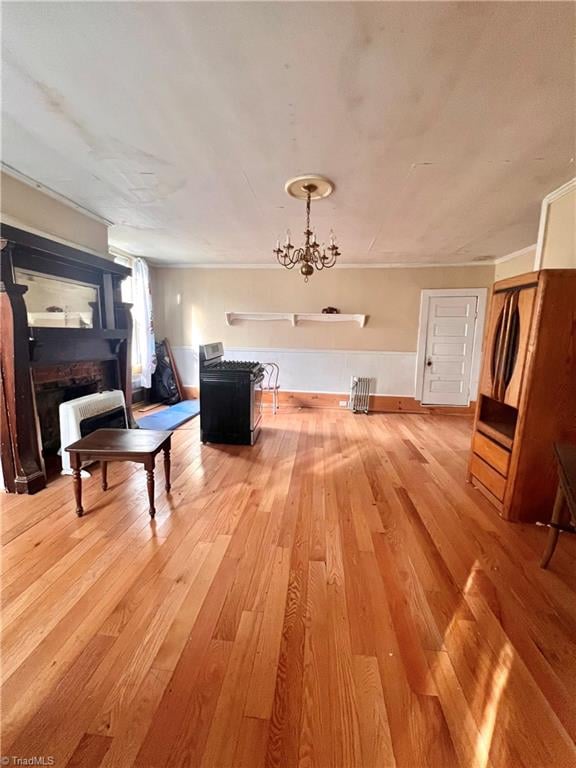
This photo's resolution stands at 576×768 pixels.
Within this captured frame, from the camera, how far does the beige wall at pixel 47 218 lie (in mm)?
2494

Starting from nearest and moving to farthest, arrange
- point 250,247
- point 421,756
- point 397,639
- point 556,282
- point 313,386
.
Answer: point 421,756, point 397,639, point 556,282, point 250,247, point 313,386

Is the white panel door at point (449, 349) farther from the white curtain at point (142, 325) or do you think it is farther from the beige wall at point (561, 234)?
the white curtain at point (142, 325)

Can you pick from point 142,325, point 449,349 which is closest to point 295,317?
point 142,325

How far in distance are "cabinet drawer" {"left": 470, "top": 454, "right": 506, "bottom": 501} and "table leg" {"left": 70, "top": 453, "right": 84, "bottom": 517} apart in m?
3.19

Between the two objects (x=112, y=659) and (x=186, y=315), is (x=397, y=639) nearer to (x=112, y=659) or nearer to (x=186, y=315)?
(x=112, y=659)

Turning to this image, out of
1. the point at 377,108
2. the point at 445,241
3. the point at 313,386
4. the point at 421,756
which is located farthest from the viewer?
the point at 313,386

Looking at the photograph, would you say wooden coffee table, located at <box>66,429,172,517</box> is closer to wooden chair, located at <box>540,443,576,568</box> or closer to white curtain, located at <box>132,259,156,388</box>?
wooden chair, located at <box>540,443,576,568</box>

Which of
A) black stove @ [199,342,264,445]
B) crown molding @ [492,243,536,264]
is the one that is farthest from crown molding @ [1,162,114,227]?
crown molding @ [492,243,536,264]

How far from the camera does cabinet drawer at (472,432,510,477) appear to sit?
92.1 inches

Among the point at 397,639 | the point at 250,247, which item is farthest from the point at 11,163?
the point at 397,639

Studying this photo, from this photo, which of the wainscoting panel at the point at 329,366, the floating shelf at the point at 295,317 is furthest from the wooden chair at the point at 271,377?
the floating shelf at the point at 295,317

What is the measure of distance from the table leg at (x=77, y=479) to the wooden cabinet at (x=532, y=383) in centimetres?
319

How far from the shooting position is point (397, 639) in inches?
53.2

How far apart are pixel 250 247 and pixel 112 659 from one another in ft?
14.9
